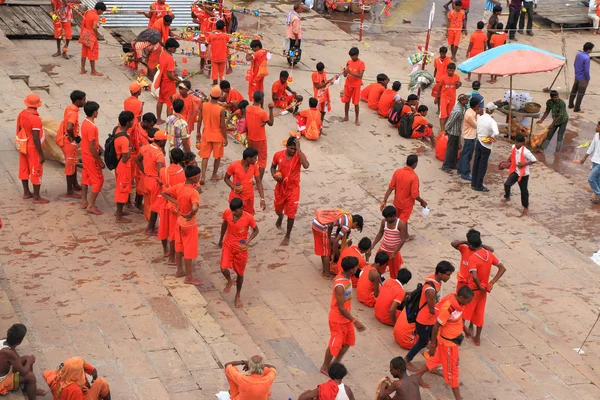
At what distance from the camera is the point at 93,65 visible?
1758 centimetres

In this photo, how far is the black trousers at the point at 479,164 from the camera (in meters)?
14.9

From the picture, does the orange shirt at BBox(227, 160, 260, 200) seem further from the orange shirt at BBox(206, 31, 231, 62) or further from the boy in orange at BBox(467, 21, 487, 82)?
the boy in orange at BBox(467, 21, 487, 82)

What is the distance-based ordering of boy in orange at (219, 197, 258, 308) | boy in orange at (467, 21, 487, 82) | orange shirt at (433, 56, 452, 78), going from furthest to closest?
boy in orange at (467, 21, 487, 82) < orange shirt at (433, 56, 452, 78) < boy in orange at (219, 197, 258, 308)

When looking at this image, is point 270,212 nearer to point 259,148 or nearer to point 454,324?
point 259,148

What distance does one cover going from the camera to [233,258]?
10.8 metres

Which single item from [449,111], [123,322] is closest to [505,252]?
[449,111]

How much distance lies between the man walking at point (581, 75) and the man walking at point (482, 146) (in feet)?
13.4

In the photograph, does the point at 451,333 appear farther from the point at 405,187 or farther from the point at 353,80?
the point at 353,80

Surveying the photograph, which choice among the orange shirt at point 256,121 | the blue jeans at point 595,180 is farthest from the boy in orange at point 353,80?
the blue jeans at point 595,180

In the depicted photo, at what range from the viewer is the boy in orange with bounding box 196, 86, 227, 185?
44.0 ft

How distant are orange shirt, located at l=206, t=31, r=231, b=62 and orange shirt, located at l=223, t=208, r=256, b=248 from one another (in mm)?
6983

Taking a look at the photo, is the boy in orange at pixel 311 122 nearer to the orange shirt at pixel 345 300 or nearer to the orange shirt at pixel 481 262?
the orange shirt at pixel 481 262

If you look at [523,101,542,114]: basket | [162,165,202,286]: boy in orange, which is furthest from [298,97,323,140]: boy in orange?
[162,165,202,286]: boy in orange

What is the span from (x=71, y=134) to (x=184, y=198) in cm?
248
